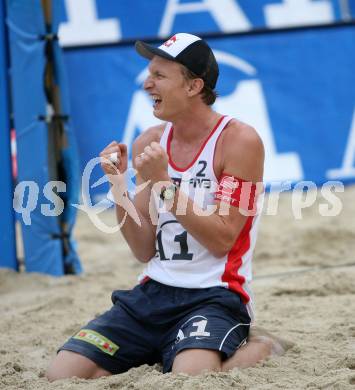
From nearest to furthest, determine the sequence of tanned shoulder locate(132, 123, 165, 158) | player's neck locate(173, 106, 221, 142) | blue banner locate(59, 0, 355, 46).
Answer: player's neck locate(173, 106, 221, 142)
tanned shoulder locate(132, 123, 165, 158)
blue banner locate(59, 0, 355, 46)

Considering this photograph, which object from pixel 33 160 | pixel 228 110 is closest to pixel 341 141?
pixel 228 110

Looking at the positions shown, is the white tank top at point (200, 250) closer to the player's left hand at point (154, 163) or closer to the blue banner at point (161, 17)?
the player's left hand at point (154, 163)

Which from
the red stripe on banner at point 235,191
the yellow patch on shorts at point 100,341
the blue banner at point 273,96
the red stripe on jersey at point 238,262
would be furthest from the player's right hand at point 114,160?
the blue banner at point 273,96

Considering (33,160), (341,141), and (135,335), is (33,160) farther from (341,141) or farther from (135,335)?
(341,141)

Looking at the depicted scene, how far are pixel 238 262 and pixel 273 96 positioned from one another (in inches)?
152

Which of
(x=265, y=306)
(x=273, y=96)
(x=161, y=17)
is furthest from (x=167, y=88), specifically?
(x=161, y=17)

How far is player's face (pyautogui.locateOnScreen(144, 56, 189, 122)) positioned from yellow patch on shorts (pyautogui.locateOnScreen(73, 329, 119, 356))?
989 millimetres

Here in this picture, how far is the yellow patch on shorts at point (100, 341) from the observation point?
3.41 m

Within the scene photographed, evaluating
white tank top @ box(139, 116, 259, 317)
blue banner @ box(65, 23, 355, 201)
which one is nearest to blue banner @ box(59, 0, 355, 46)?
blue banner @ box(65, 23, 355, 201)

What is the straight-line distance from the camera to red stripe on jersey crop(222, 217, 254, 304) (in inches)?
133

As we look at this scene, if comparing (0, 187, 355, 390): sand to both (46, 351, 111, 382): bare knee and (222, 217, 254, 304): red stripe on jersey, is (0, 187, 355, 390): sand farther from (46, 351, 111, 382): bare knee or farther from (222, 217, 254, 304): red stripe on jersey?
(222, 217, 254, 304): red stripe on jersey

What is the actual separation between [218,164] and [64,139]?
86.3 inches

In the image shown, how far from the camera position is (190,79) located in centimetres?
346

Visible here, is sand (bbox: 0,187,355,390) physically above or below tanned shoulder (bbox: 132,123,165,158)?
below
